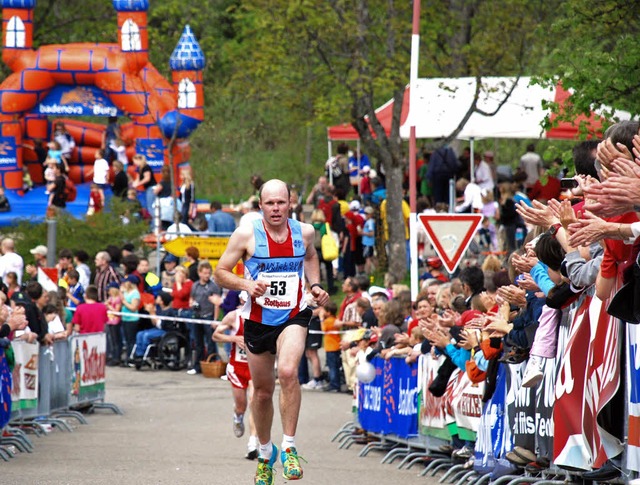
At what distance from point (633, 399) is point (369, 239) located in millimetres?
20299

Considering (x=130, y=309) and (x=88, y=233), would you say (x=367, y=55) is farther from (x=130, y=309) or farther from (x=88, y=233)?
(x=130, y=309)

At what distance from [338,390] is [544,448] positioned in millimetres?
11503

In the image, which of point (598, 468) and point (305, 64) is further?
point (305, 64)

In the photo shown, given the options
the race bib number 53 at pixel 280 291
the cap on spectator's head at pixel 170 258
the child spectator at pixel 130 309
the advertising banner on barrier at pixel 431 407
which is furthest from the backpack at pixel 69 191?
the race bib number 53 at pixel 280 291

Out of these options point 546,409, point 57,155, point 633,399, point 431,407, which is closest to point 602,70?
point 431,407

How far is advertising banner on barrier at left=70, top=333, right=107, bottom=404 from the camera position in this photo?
18.0 metres

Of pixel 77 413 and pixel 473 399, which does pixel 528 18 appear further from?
pixel 473 399

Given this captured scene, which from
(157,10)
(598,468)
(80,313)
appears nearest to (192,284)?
(80,313)

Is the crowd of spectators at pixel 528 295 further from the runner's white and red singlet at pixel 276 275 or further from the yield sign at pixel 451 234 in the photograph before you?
the runner's white and red singlet at pixel 276 275

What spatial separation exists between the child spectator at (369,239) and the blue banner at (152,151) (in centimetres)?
719

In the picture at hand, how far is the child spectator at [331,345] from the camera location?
20.5 meters

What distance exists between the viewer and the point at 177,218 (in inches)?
1098

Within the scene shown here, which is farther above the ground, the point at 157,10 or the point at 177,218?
the point at 157,10

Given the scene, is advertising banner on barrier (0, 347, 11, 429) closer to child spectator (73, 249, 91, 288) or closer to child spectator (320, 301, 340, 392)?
child spectator (320, 301, 340, 392)
